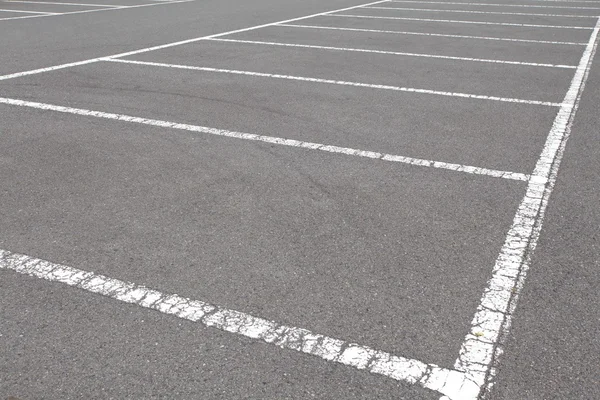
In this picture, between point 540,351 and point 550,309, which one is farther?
point 550,309

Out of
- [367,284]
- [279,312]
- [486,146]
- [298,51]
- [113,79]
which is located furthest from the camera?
[298,51]

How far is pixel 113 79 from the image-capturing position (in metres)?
7.78

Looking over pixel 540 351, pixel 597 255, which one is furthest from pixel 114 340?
pixel 597 255

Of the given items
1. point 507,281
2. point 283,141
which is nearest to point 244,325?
point 507,281

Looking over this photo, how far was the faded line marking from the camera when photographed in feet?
9.08

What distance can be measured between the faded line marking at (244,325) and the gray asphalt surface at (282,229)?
0.05 meters

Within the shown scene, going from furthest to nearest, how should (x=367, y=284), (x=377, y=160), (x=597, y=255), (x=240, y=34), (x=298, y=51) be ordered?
1. (x=240, y=34)
2. (x=298, y=51)
3. (x=377, y=160)
4. (x=597, y=255)
5. (x=367, y=284)

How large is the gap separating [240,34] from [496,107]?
5640mm

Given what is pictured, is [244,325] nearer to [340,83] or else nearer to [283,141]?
[283,141]

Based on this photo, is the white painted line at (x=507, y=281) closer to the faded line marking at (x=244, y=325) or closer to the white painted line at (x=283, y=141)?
the faded line marking at (x=244, y=325)

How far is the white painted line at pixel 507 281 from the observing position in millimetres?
2834

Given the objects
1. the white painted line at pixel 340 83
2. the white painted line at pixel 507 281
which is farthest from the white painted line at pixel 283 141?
the white painted line at pixel 340 83

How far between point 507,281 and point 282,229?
4.26ft

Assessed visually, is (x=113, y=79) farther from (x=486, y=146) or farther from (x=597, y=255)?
(x=597, y=255)
